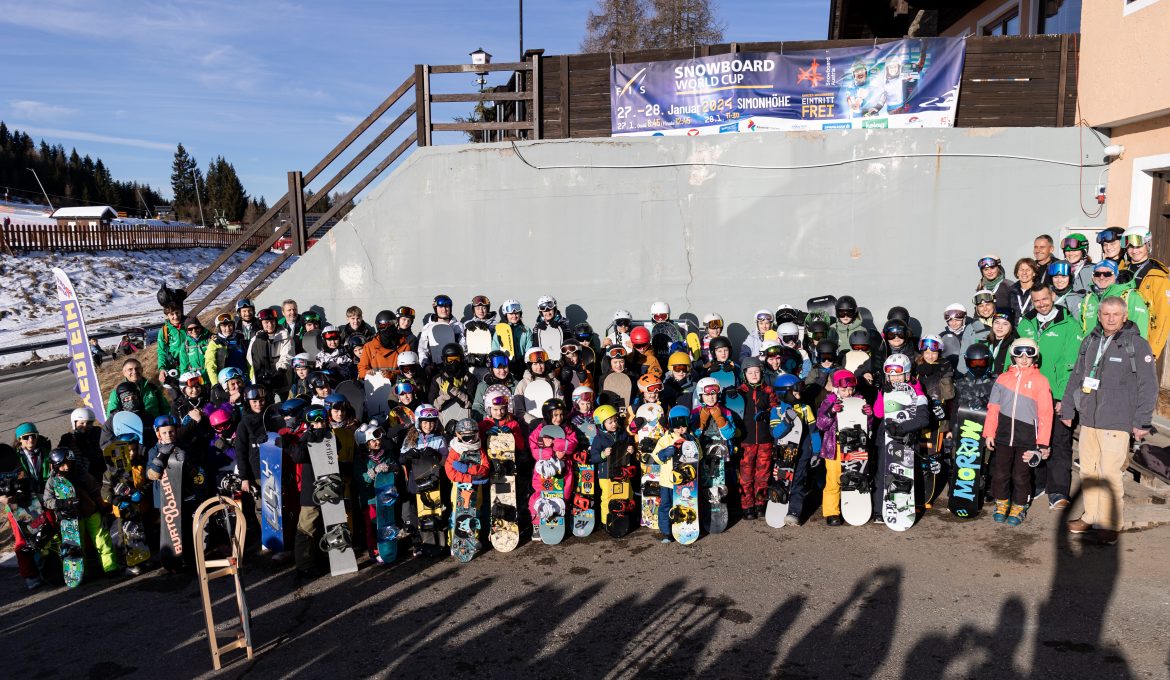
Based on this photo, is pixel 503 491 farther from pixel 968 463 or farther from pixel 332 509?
pixel 968 463

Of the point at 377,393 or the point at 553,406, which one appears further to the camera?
the point at 377,393

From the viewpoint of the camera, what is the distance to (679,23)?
3052 centimetres

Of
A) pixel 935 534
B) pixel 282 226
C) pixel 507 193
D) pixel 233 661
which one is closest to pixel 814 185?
pixel 507 193

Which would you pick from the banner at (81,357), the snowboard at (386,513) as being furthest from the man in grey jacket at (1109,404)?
the banner at (81,357)

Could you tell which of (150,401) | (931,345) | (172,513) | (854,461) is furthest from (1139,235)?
(150,401)

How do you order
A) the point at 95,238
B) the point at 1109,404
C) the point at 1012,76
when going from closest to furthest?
1. the point at 1109,404
2. the point at 1012,76
3. the point at 95,238

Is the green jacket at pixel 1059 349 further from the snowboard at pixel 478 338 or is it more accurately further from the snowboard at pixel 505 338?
the snowboard at pixel 478 338

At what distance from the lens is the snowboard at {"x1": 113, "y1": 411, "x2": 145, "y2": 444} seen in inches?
270

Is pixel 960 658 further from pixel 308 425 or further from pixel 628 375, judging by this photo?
pixel 308 425

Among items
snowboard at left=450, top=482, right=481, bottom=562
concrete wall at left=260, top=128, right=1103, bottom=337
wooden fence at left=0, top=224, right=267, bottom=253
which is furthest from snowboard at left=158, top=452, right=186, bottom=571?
wooden fence at left=0, top=224, right=267, bottom=253

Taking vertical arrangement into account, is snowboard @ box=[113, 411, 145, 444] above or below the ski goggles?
below

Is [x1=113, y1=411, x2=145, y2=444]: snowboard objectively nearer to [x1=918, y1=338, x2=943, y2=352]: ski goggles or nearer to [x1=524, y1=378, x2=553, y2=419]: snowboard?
[x1=524, y1=378, x2=553, y2=419]: snowboard

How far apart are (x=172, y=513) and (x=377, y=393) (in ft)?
7.67

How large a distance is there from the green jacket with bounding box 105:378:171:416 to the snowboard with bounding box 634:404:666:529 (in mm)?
5019
